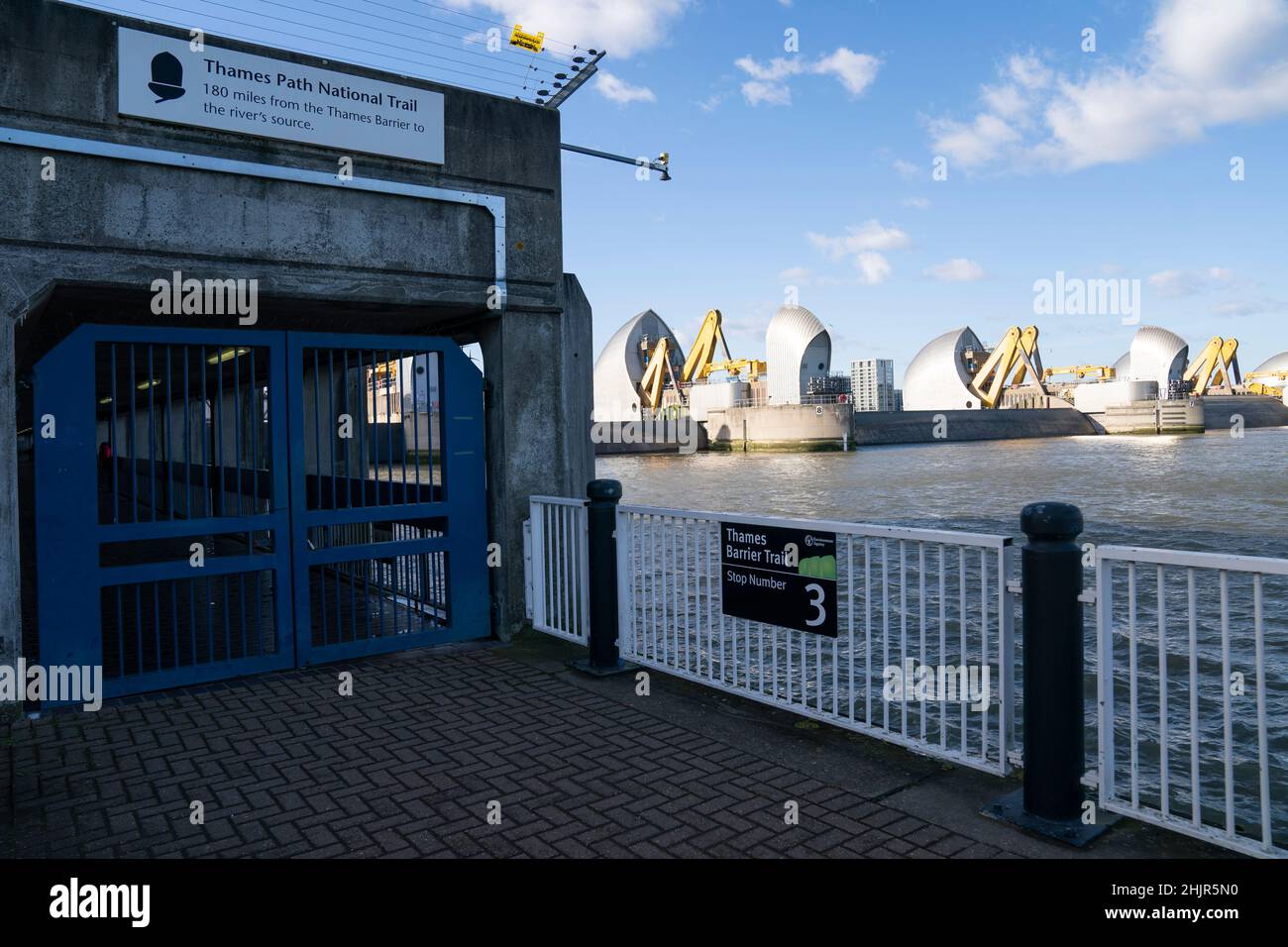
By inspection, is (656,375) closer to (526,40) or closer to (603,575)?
→ (526,40)

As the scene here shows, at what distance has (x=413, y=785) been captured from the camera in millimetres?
4422

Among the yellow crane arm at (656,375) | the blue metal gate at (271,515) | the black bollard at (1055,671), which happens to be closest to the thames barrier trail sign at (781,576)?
the black bollard at (1055,671)

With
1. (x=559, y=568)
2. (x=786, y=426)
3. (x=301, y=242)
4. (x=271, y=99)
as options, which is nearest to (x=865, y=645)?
(x=559, y=568)

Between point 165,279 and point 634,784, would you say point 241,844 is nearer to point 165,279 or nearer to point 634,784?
point 634,784

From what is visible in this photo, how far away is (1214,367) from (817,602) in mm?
165354

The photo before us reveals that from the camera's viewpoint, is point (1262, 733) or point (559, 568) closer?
point (1262, 733)

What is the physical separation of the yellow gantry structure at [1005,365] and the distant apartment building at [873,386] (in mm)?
38647

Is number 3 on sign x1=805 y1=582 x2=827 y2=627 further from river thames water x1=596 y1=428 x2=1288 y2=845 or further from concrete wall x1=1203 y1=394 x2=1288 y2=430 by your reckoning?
concrete wall x1=1203 y1=394 x2=1288 y2=430

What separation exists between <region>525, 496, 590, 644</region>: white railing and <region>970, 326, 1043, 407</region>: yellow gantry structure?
12016 cm

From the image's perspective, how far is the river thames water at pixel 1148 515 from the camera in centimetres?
704

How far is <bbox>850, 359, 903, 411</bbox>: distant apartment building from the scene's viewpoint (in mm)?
166837
